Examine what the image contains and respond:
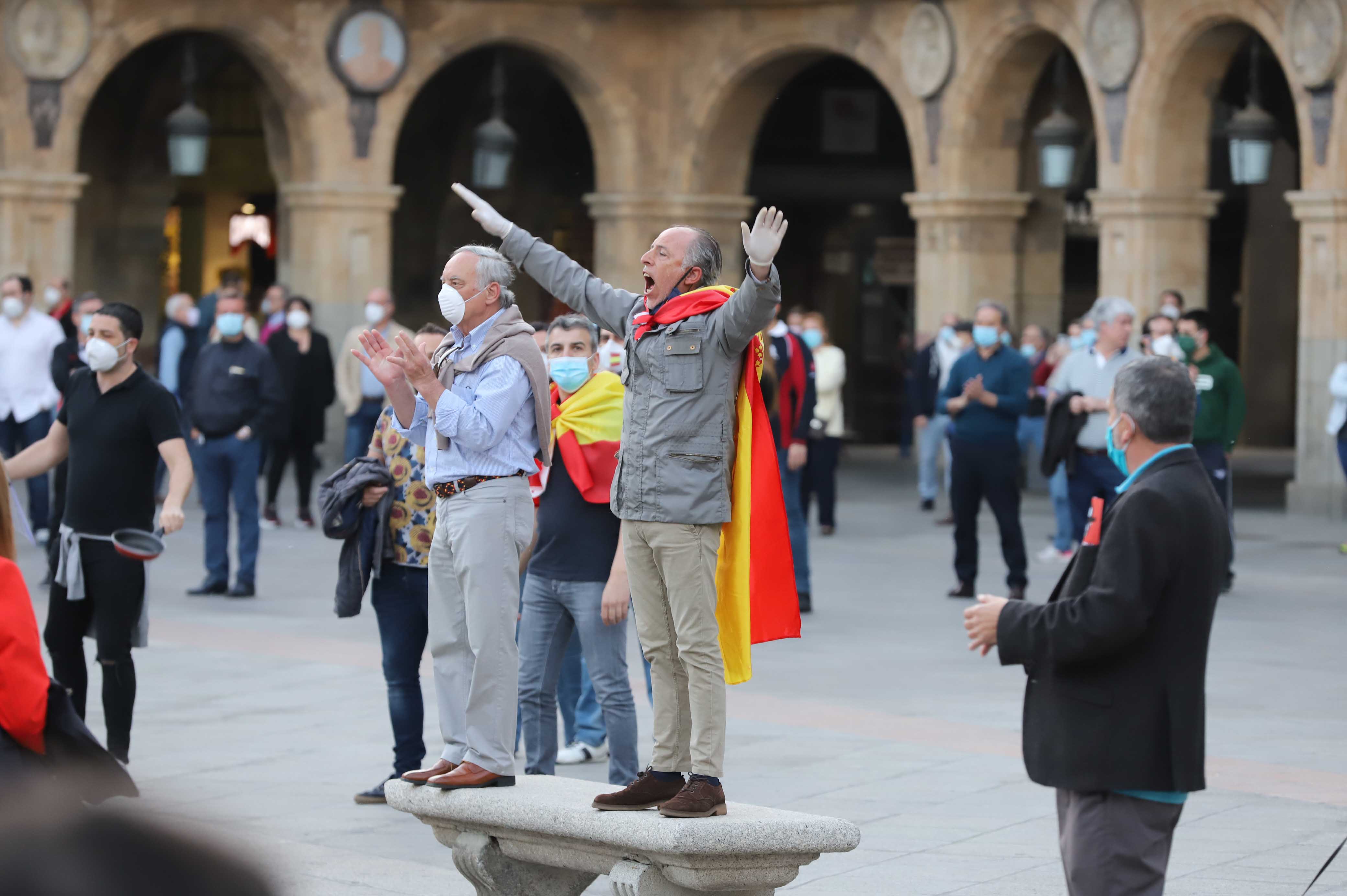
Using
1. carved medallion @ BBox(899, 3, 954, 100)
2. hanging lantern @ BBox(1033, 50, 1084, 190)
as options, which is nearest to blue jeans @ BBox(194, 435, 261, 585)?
hanging lantern @ BBox(1033, 50, 1084, 190)

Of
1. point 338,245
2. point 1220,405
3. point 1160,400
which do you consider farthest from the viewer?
point 338,245

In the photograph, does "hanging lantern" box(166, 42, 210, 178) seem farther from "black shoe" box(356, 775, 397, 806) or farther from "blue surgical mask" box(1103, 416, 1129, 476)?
"blue surgical mask" box(1103, 416, 1129, 476)

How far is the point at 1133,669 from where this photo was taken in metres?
4.00

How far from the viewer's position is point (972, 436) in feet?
38.3

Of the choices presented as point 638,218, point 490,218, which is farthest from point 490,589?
point 638,218

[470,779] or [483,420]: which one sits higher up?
[483,420]

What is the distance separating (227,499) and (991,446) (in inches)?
185

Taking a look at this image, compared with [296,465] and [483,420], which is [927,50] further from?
[483,420]

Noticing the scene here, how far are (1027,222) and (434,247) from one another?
25.5 feet

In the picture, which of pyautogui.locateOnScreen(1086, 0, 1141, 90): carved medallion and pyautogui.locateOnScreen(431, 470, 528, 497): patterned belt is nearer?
pyautogui.locateOnScreen(431, 470, 528, 497): patterned belt

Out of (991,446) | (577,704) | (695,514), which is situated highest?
(695,514)

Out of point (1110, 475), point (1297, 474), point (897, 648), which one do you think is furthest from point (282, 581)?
point (1297, 474)

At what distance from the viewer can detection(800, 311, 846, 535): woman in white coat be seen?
1520 cm

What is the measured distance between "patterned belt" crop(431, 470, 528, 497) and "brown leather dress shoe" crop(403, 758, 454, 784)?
733 mm
